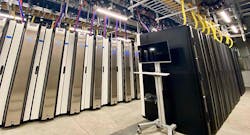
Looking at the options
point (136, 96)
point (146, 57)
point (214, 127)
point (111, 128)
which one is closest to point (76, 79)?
point (111, 128)

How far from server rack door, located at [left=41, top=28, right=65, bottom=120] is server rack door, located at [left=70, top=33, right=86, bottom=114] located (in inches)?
17.4

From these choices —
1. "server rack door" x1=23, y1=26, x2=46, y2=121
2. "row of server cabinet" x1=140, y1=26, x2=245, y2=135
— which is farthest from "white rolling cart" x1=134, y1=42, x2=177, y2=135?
"server rack door" x1=23, y1=26, x2=46, y2=121

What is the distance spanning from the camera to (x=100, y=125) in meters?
2.64

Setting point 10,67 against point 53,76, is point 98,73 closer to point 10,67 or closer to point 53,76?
point 53,76

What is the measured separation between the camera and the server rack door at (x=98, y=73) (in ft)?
12.4

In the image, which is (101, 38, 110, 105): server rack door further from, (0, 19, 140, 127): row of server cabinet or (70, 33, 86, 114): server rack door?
(70, 33, 86, 114): server rack door

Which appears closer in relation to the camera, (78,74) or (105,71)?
(78,74)

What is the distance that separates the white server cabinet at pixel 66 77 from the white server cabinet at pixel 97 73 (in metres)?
0.74

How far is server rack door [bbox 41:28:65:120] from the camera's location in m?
2.96

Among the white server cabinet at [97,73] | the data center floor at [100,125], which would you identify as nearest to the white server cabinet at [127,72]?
the white server cabinet at [97,73]

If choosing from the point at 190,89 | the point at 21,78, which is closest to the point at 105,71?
the point at 21,78

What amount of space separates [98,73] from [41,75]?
5.20ft

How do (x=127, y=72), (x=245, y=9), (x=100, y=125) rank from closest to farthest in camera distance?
1. (x=100, y=125)
2. (x=127, y=72)
3. (x=245, y=9)

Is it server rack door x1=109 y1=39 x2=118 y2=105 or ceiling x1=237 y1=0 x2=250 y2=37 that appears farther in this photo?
ceiling x1=237 y1=0 x2=250 y2=37
